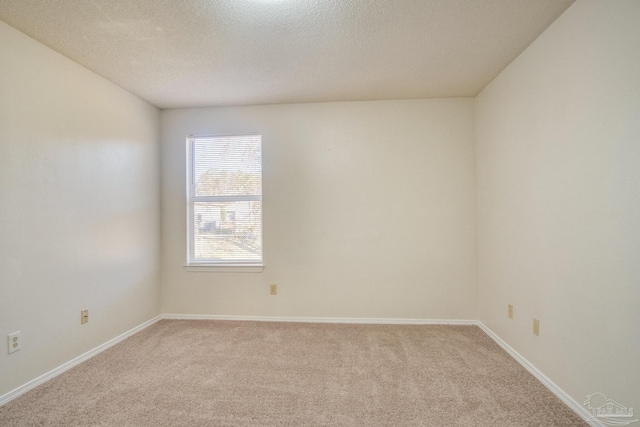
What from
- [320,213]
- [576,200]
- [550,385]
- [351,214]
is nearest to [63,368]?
[320,213]

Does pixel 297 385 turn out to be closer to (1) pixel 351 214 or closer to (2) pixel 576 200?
(1) pixel 351 214

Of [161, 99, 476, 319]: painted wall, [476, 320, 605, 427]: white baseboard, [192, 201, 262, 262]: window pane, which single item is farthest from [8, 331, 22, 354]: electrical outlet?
[476, 320, 605, 427]: white baseboard

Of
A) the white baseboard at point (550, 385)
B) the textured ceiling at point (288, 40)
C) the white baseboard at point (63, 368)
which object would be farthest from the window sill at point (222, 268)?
the white baseboard at point (550, 385)

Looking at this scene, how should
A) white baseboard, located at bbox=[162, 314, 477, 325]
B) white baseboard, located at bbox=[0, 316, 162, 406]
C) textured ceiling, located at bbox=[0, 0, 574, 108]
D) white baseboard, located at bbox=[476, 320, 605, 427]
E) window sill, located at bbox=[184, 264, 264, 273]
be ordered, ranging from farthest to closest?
window sill, located at bbox=[184, 264, 264, 273] < white baseboard, located at bbox=[162, 314, 477, 325] < white baseboard, located at bbox=[0, 316, 162, 406] < textured ceiling, located at bbox=[0, 0, 574, 108] < white baseboard, located at bbox=[476, 320, 605, 427]

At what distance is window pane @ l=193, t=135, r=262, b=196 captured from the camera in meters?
3.50

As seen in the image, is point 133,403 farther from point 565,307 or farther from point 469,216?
point 469,216

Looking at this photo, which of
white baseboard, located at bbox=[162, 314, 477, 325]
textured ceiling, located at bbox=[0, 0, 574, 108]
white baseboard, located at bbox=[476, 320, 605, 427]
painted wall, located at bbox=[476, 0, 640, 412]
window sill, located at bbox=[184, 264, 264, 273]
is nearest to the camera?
painted wall, located at bbox=[476, 0, 640, 412]

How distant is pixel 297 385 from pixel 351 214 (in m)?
1.78

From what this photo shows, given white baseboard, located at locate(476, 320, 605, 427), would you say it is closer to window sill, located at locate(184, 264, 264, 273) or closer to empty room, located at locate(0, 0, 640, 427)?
empty room, located at locate(0, 0, 640, 427)

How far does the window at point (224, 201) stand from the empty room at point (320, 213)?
25 mm

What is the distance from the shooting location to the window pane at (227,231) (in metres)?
3.50

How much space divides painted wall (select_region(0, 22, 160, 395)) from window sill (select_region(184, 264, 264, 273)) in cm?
48

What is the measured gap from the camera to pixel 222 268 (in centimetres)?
347

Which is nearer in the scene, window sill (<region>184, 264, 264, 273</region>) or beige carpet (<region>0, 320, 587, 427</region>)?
beige carpet (<region>0, 320, 587, 427</region>)
